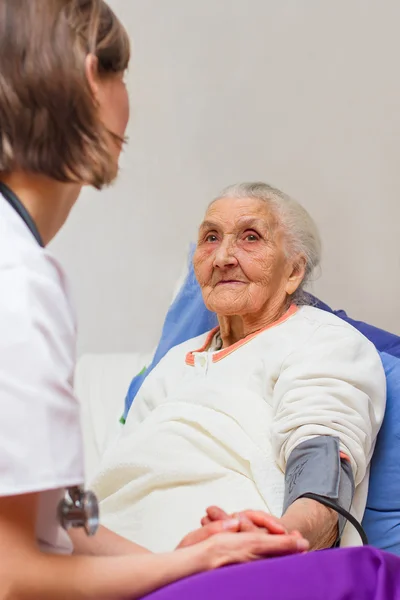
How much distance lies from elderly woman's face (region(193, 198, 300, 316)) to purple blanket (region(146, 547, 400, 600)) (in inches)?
35.5

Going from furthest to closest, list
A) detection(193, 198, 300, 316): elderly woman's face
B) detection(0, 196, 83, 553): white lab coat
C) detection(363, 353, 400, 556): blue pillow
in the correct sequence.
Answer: detection(193, 198, 300, 316): elderly woman's face → detection(363, 353, 400, 556): blue pillow → detection(0, 196, 83, 553): white lab coat

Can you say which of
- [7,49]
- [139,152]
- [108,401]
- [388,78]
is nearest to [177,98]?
[139,152]

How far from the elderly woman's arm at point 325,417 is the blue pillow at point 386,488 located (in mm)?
52

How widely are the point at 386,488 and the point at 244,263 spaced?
0.59 m

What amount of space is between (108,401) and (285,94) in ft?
3.62

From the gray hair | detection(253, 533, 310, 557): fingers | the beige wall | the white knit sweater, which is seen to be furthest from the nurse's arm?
the beige wall

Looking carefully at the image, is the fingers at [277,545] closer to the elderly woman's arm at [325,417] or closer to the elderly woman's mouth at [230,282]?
the elderly woman's arm at [325,417]

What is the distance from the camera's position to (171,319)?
2309 millimetres

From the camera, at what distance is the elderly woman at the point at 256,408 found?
1.43 m

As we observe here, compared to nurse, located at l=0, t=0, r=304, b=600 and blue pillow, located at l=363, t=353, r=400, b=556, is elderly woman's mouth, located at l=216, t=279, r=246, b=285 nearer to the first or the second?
blue pillow, located at l=363, t=353, r=400, b=556

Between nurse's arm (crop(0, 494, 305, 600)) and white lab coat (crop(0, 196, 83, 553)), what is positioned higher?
white lab coat (crop(0, 196, 83, 553))

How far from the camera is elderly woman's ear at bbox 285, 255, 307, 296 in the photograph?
1.88 meters

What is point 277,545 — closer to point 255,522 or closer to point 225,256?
point 255,522

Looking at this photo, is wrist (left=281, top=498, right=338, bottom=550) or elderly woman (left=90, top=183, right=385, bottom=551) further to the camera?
elderly woman (left=90, top=183, right=385, bottom=551)
